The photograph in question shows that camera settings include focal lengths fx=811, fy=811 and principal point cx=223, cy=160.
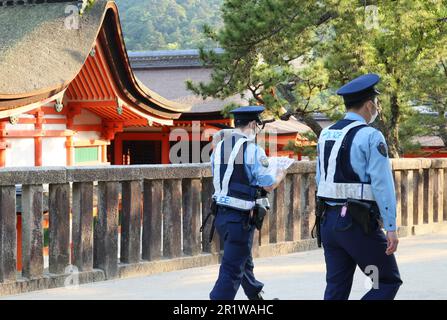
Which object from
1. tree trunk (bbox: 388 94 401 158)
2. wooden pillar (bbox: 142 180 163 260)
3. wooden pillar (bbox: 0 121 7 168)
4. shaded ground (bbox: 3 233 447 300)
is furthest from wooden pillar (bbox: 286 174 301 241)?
tree trunk (bbox: 388 94 401 158)

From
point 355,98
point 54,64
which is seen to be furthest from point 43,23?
point 355,98

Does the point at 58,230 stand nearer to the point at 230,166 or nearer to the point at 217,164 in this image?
the point at 217,164

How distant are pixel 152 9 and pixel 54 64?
2453 inches

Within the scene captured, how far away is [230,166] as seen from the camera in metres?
5.73

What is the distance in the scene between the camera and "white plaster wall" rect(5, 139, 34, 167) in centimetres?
1385

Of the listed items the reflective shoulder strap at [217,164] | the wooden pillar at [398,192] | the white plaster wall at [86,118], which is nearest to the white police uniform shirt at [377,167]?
the reflective shoulder strap at [217,164]

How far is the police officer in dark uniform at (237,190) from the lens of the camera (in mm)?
5594

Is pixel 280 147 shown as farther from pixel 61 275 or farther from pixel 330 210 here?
pixel 330 210

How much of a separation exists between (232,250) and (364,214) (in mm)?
1241

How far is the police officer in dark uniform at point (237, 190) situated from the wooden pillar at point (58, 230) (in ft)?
5.70

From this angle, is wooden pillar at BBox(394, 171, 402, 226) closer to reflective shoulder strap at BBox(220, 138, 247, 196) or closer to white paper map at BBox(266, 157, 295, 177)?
white paper map at BBox(266, 157, 295, 177)

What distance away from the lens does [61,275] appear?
6930 millimetres

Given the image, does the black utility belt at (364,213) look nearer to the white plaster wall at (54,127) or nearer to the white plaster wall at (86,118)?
the white plaster wall at (54,127)

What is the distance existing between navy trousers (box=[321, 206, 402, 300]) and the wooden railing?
286cm
